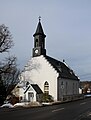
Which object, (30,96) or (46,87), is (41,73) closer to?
(46,87)

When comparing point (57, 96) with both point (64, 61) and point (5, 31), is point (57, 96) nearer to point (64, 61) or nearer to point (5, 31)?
point (5, 31)

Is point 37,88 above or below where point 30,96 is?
above

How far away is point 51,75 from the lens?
185 ft

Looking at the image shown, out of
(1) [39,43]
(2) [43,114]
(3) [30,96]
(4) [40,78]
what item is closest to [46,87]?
(4) [40,78]

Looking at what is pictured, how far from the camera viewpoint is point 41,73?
58.4 m

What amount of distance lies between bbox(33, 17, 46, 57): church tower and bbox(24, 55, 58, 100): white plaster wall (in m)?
1.12

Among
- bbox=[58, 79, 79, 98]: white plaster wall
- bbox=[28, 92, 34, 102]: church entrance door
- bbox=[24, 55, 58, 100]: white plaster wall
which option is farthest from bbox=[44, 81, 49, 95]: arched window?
bbox=[28, 92, 34, 102]: church entrance door

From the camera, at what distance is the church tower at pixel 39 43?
5844 cm

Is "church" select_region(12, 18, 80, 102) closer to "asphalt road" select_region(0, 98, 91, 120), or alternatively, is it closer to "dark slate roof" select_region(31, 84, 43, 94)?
Result: "dark slate roof" select_region(31, 84, 43, 94)

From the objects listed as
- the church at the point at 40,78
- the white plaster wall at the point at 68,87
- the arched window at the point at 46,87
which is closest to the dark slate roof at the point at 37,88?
the church at the point at 40,78

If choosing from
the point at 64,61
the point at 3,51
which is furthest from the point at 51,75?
the point at 64,61

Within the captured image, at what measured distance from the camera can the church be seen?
55531mm

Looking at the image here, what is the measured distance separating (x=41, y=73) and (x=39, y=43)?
657 centimetres

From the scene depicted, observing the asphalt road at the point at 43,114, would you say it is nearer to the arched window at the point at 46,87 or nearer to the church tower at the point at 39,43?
the arched window at the point at 46,87
